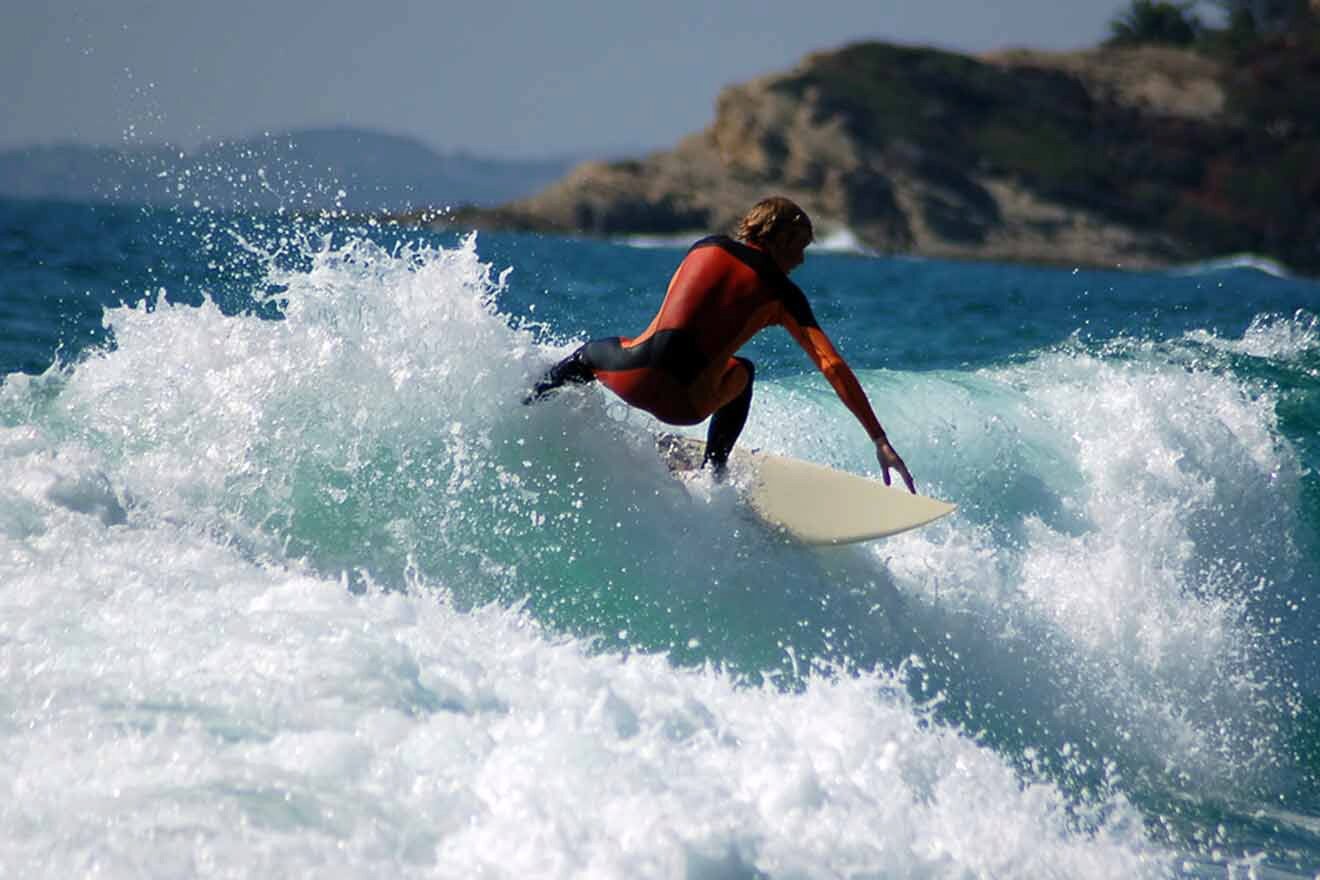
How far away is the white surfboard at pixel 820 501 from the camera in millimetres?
5426

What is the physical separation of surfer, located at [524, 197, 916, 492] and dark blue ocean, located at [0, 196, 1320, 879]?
1.33ft

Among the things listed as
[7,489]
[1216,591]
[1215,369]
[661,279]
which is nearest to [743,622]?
[7,489]

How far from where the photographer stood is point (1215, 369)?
10.8 meters

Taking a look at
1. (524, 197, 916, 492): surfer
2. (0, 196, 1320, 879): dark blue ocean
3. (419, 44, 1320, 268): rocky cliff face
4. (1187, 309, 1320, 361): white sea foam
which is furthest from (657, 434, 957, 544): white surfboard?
(419, 44, 1320, 268): rocky cliff face

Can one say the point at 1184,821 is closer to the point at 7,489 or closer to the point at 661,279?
the point at 7,489

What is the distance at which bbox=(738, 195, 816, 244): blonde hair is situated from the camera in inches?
200

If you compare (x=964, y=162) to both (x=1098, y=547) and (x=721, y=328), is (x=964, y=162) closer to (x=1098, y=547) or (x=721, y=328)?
(x=1098, y=547)

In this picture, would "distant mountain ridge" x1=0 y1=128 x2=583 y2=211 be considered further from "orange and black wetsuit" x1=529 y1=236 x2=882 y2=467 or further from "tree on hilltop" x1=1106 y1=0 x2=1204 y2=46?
"tree on hilltop" x1=1106 y1=0 x2=1204 y2=46

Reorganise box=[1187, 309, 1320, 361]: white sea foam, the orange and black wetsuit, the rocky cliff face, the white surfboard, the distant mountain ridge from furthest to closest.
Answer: the rocky cliff face
box=[1187, 309, 1320, 361]: white sea foam
the distant mountain ridge
the white surfboard
the orange and black wetsuit

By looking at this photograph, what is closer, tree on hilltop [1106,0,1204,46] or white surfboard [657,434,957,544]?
white surfboard [657,434,957,544]

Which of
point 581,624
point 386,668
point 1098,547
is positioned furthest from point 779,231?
point 1098,547

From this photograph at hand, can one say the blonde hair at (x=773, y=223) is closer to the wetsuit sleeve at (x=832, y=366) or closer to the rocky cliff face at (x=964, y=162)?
the wetsuit sleeve at (x=832, y=366)

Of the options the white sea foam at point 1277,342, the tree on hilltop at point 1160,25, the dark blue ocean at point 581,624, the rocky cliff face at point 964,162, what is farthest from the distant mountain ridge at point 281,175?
the tree on hilltop at point 1160,25

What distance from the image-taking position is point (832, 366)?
509 cm
